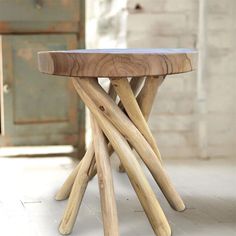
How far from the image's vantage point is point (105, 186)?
4.39 ft

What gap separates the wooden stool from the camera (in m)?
1.24

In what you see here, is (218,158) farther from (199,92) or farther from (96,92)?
(96,92)

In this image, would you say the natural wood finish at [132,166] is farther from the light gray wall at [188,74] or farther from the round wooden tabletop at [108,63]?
the light gray wall at [188,74]

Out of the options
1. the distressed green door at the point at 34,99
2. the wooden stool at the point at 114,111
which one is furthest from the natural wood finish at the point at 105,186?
the distressed green door at the point at 34,99

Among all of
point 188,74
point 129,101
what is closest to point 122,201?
point 129,101

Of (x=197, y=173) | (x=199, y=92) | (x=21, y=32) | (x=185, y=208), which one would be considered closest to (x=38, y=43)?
(x=21, y=32)

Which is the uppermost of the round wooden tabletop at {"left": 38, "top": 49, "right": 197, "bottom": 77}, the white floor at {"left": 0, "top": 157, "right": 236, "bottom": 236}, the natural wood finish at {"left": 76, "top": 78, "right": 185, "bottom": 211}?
the round wooden tabletop at {"left": 38, "top": 49, "right": 197, "bottom": 77}

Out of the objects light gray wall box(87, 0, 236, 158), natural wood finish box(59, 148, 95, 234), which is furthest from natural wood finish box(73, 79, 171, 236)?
light gray wall box(87, 0, 236, 158)

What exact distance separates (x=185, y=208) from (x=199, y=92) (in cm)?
82

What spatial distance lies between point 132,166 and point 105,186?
103 mm

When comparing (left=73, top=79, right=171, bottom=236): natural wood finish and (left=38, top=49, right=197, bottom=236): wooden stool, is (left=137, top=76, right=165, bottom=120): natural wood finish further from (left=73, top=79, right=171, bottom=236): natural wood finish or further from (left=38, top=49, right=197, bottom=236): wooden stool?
(left=73, top=79, right=171, bottom=236): natural wood finish

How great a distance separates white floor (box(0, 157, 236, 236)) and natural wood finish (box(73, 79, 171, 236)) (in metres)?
0.08

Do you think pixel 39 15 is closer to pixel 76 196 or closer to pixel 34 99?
pixel 34 99

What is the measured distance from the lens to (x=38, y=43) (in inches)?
94.2
